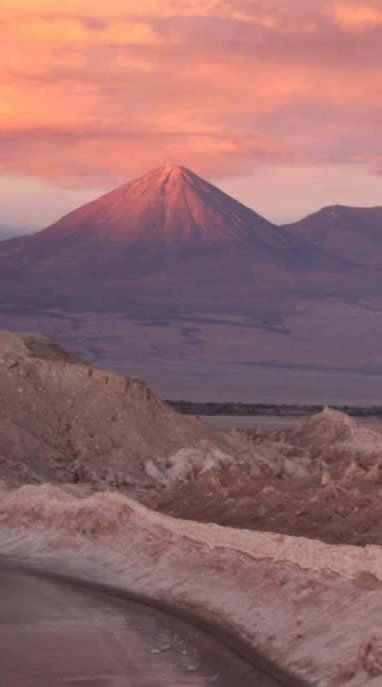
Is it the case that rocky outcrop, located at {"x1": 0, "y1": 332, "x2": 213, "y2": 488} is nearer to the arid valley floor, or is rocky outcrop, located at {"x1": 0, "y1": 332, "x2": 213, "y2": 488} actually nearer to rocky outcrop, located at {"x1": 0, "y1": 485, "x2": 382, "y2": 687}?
the arid valley floor

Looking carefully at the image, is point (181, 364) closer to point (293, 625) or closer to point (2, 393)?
point (2, 393)

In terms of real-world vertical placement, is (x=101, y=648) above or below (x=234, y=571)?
below

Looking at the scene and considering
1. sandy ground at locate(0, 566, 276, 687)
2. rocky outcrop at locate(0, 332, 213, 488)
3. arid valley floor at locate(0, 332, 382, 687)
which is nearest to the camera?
sandy ground at locate(0, 566, 276, 687)

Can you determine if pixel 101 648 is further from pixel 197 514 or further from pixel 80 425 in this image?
pixel 80 425

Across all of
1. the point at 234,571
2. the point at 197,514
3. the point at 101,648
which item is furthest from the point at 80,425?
the point at 101,648

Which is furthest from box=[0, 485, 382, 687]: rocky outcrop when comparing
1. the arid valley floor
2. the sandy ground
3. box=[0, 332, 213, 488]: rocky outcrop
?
box=[0, 332, 213, 488]: rocky outcrop

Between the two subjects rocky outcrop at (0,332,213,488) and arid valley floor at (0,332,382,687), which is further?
rocky outcrop at (0,332,213,488)

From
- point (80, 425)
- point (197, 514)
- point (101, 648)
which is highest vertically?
point (80, 425)

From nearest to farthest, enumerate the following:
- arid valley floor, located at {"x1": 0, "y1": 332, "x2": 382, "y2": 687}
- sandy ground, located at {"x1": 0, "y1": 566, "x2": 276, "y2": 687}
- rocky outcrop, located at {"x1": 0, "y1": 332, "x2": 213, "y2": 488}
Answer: sandy ground, located at {"x1": 0, "y1": 566, "x2": 276, "y2": 687} < arid valley floor, located at {"x1": 0, "y1": 332, "x2": 382, "y2": 687} < rocky outcrop, located at {"x1": 0, "y1": 332, "x2": 213, "y2": 488}
